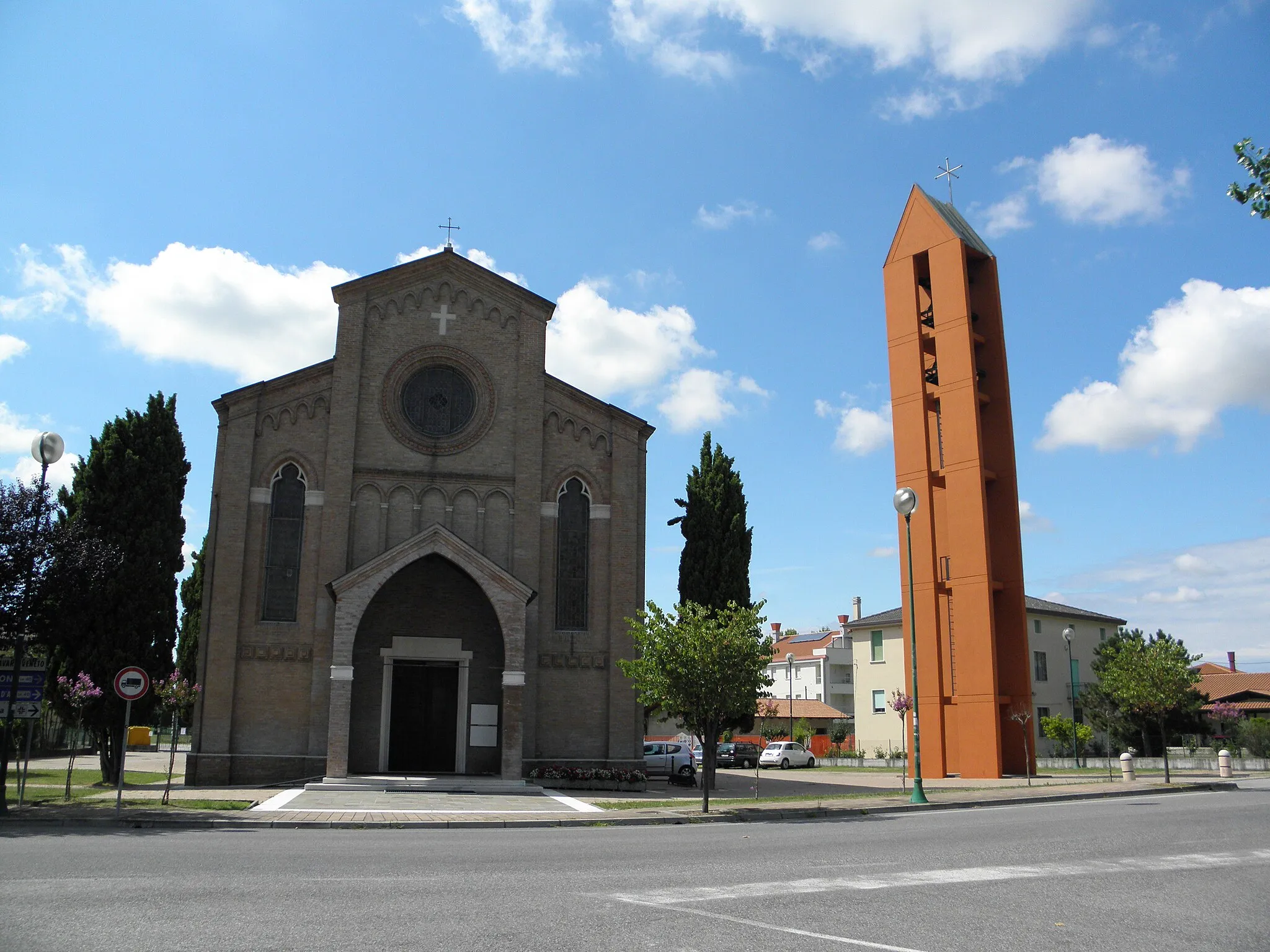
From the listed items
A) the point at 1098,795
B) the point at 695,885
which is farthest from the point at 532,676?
the point at 695,885

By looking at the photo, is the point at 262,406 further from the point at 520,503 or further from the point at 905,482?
the point at 905,482

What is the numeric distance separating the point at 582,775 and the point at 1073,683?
3844 cm

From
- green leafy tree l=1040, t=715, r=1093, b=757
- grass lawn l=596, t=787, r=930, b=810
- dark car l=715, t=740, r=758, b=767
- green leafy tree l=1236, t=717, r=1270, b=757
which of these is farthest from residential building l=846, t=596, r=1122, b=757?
grass lawn l=596, t=787, r=930, b=810

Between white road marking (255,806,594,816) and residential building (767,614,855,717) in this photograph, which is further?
residential building (767,614,855,717)

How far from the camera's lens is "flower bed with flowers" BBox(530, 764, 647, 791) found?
26.6m

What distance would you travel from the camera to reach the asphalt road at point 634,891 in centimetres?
743

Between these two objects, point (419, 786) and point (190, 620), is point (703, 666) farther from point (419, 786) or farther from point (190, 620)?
point (190, 620)

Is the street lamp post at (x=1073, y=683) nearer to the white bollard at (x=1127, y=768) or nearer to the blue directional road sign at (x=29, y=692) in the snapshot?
the white bollard at (x=1127, y=768)

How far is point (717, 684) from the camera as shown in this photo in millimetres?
22000

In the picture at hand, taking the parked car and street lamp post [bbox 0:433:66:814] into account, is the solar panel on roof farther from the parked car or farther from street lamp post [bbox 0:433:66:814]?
street lamp post [bbox 0:433:66:814]

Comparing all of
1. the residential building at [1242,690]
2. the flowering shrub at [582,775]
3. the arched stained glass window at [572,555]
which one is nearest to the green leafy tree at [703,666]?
the flowering shrub at [582,775]

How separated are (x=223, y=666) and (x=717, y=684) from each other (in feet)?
44.4

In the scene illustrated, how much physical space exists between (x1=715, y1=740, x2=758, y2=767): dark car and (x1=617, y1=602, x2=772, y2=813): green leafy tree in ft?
84.5

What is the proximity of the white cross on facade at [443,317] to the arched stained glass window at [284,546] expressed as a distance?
589 cm
